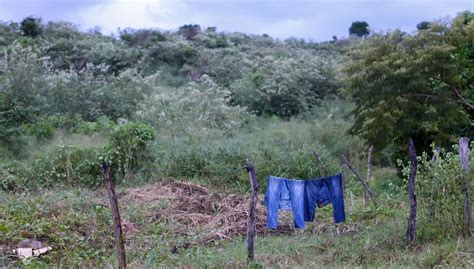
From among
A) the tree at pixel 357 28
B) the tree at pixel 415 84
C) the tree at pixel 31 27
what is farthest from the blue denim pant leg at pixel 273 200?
the tree at pixel 357 28

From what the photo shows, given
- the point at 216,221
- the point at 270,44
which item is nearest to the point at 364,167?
the point at 216,221

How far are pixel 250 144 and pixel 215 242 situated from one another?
17.4ft

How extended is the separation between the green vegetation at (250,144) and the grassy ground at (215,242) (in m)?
0.02

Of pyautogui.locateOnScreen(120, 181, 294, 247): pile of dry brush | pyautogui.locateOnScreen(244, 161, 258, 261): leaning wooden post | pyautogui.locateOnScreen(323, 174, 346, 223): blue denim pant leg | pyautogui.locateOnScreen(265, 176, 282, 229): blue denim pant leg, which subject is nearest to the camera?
pyautogui.locateOnScreen(244, 161, 258, 261): leaning wooden post

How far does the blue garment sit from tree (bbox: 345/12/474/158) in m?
4.44

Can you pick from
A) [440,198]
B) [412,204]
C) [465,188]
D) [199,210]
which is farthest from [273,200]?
[199,210]

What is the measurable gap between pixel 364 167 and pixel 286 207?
7.13 meters

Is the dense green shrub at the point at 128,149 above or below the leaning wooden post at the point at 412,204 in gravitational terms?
above

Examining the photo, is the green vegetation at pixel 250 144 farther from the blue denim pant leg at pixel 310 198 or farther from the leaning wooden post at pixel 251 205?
the blue denim pant leg at pixel 310 198

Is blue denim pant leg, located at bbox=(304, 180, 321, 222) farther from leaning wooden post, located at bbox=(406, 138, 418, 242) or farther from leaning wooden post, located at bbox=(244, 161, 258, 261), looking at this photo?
leaning wooden post, located at bbox=(244, 161, 258, 261)

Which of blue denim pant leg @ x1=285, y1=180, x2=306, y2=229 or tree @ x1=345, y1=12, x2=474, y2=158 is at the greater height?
tree @ x1=345, y1=12, x2=474, y2=158

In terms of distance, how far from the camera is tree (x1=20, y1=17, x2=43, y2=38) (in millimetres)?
27625

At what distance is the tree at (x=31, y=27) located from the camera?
1088 inches

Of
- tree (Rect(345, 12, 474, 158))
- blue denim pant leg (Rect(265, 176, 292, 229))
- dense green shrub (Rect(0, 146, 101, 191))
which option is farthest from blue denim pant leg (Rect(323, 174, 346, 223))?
dense green shrub (Rect(0, 146, 101, 191))
